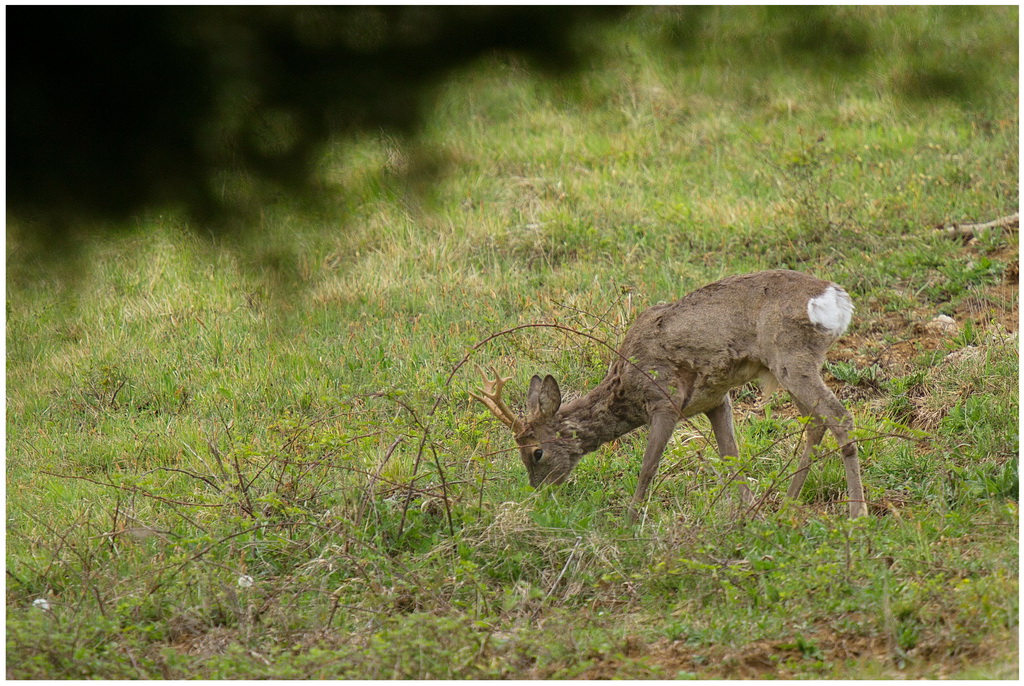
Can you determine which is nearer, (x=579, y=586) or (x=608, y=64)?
(x=608, y=64)

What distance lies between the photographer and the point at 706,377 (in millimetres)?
6309

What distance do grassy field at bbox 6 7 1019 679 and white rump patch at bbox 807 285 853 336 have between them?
65 centimetres

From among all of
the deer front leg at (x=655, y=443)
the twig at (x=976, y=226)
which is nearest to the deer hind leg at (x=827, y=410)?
the deer front leg at (x=655, y=443)

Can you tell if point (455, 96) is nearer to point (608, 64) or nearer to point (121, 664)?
point (608, 64)

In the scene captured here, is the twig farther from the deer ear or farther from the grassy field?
the deer ear

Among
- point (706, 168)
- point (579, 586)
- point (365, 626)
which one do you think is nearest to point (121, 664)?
point (365, 626)

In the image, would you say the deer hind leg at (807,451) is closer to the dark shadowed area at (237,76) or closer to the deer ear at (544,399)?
the deer ear at (544,399)

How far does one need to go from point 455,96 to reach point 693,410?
4.54 metres

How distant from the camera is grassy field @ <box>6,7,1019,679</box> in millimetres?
2533

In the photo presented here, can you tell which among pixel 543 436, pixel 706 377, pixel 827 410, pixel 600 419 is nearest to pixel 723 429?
pixel 706 377

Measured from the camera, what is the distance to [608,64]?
7.45 ft

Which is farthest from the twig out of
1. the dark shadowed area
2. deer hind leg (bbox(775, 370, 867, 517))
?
the dark shadowed area

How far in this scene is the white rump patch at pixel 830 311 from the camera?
5.94m

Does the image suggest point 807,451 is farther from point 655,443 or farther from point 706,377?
point 655,443
